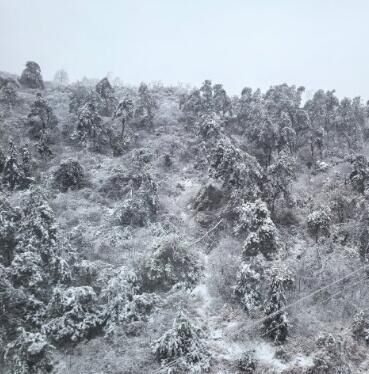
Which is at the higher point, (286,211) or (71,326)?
(286,211)

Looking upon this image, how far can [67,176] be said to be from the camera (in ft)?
91.1

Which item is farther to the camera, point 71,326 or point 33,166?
point 33,166

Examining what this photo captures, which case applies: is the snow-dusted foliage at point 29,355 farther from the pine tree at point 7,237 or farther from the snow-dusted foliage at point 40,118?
the snow-dusted foliage at point 40,118

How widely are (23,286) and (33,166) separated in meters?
15.9

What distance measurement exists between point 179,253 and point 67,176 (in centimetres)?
1245

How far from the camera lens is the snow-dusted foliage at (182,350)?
14.1 m

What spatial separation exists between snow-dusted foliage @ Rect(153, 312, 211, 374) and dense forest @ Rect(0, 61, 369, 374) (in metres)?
0.07

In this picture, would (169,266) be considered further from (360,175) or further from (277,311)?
(360,175)

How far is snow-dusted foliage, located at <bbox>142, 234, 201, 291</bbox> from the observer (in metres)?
18.8

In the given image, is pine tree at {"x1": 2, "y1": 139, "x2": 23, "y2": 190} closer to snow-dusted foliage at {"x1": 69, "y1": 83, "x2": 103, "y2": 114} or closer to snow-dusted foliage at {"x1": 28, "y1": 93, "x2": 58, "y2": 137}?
snow-dusted foliage at {"x1": 28, "y1": 93, "x2": 58, "y2": 137}

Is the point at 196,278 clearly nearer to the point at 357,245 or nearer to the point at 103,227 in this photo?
the point at 103,227

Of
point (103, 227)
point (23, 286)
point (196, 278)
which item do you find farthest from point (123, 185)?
point (23, 286)

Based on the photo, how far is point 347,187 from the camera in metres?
26.9

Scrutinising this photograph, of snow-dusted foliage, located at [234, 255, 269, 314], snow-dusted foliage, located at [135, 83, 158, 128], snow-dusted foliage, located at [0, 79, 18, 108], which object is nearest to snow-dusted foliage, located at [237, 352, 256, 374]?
snow-dusted foliage, located at [234, 255, 269, 314]
